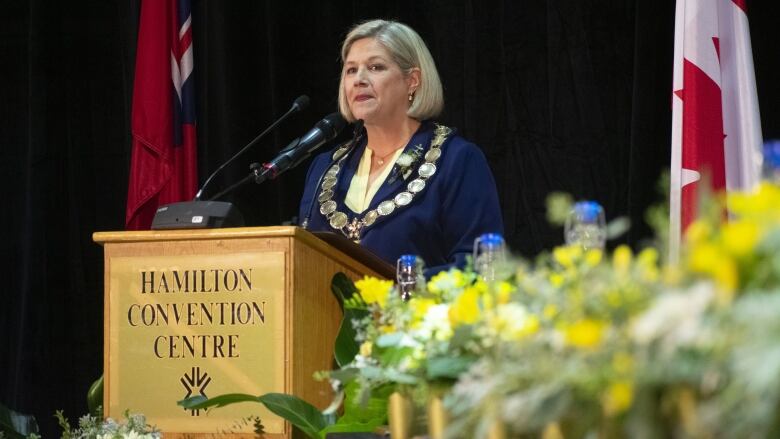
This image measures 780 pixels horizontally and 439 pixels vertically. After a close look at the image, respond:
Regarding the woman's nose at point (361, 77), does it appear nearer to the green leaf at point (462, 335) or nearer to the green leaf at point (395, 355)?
the green leaf at point (395, 355)

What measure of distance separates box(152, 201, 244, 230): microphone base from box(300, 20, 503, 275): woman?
73 centimetres

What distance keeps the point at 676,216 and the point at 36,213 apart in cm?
242

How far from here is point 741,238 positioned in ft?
3.10

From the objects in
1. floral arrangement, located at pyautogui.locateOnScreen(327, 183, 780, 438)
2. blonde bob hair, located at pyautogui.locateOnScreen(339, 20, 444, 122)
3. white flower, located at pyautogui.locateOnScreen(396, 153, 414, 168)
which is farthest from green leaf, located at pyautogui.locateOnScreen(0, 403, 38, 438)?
floral arrangement, located at pyautogui.locateOnScreen(327, 183, 780, 438)

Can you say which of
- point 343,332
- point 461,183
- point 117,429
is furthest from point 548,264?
point 461,183

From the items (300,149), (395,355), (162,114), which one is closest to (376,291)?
(395,355)

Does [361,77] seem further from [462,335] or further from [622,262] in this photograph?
[622,262]

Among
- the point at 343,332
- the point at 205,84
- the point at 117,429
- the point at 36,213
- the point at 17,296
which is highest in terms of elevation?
the point at 205,84

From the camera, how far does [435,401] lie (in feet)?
4.50

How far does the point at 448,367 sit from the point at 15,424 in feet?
5.65

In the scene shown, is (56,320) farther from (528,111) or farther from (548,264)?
(548,264)

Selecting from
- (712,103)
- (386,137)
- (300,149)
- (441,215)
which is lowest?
(441,215)

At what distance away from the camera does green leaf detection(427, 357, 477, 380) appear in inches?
54.6

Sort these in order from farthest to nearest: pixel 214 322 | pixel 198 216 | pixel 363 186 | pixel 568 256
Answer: pixel 363 186 < pixel 198 216 < pixel 214 322 < pixel 568 256
